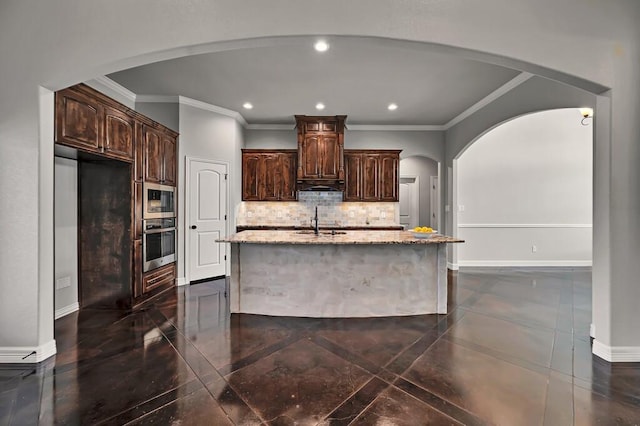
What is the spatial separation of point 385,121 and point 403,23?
3857mm

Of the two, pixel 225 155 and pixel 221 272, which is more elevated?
pixel 225 155

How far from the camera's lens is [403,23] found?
2271mm

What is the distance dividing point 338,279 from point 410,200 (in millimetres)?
5909

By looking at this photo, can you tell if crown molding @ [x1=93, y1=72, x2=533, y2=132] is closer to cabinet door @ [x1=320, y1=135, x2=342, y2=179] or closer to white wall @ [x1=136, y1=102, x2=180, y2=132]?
white wall @ [x1=136, y1=102, x2=180, y2=132]

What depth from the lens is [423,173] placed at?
855cm

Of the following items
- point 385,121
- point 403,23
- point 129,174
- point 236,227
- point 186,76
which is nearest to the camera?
point 403,23

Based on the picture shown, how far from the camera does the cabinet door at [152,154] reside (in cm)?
387

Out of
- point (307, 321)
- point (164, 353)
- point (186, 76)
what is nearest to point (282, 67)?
point (186, 76)

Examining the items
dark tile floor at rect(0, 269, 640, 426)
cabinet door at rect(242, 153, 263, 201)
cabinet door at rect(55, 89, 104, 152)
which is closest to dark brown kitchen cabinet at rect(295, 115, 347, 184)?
cabinet door at rect(242, 153, 263, 201)

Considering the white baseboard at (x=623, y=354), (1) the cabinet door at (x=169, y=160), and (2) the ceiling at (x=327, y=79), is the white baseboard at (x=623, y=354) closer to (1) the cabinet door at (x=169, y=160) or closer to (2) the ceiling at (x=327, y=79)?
(2) the ceiling at (x=327, y=79)

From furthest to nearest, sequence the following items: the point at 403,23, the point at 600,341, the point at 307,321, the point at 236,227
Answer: the point at 236,227, the point at 307,321, the point at 600,341, the point at 403,23

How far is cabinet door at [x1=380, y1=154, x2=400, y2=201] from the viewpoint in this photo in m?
6.12

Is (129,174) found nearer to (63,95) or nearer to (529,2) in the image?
(63,95)

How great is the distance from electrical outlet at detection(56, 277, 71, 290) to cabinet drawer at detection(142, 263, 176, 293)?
Answer: 76 centimetres
